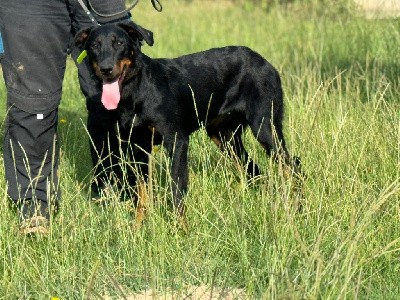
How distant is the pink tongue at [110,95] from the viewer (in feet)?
18.0

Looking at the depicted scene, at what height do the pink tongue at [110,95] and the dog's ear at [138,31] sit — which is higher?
A: the dog's ear at [138,31]

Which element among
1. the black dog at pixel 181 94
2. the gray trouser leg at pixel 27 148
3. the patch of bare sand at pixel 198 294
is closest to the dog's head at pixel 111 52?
the black dog at pixel 181 94

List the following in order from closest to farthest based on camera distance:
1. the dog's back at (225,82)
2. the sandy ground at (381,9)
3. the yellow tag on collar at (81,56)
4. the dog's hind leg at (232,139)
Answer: the yellow tag on collar at (81,56) → the dog's back at (225,82) → the dog's hind leg at (232,139) → the sandy ground at (381,9)

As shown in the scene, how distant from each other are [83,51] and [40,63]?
1.12 ft

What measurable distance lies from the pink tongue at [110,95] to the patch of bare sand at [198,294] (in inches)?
61.7

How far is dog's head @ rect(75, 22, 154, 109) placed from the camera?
5477 millimetres

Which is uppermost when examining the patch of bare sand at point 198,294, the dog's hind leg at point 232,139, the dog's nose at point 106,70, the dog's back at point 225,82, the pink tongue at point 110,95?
the dog's nose at point 106,70

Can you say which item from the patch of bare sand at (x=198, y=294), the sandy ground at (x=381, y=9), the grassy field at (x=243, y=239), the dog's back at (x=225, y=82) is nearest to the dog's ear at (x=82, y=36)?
the dog's back at (x=225, y=82)

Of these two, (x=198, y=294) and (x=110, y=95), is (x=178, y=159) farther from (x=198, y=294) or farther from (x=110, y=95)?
(x=198, y=294)

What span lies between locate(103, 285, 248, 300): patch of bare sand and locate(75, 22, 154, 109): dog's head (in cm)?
159

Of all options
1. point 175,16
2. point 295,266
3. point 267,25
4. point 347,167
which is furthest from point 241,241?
point 175,16

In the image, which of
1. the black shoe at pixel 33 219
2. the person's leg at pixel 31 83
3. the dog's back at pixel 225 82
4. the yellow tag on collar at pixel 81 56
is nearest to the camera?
the black shoe at pixel 33 219

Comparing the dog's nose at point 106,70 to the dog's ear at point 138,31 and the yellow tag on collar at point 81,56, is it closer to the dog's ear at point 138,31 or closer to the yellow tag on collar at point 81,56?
the yellow tag on collar at point 81,56

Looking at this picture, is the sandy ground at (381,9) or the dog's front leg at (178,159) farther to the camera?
the sandy ground at (381,9)
